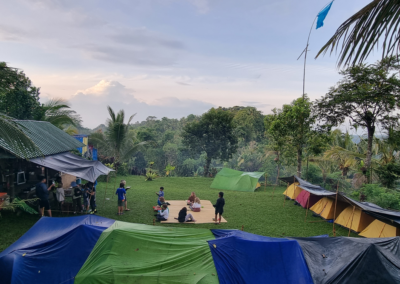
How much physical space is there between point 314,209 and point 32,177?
39.4 ft

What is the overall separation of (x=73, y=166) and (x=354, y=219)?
10.0 meters

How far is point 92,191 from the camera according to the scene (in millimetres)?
9812

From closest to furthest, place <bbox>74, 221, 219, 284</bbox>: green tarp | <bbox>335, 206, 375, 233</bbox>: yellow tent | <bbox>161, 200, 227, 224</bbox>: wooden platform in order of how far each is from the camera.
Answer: <bbox>74, 221, 219, 284</bbox>: green tarp
<bbox>335, 206, 375, 233</bbox>: yellow tent
<bbox>161, 200, 227, 224</bbox>: wooden platform

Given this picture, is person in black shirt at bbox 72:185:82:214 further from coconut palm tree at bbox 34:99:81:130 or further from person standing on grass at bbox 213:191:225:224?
coconut palm tree at bbox 34:99:81:130


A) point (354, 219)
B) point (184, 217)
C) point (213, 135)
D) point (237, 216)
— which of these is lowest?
point (237, 216)

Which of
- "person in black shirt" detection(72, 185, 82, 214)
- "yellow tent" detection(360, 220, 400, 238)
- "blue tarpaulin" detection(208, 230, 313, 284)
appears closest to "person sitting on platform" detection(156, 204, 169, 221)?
"person in black shirt" detection(72, 185, 82, 214)

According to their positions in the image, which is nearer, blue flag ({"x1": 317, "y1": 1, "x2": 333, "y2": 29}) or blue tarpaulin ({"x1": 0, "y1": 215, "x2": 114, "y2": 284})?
blue flag ({"x1": 317, "y1": 1, "x2": 333, "y2": 29})

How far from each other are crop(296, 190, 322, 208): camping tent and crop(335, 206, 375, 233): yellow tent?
6.27 feet

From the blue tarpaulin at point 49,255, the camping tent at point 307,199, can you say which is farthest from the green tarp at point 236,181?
the blue tarpaulin at point 49,255

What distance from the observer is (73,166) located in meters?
9.50

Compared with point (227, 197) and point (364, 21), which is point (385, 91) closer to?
point (227, 197)

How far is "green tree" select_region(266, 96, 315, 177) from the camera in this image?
15.4 meters

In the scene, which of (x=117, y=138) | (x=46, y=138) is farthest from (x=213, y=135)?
(x=46, y=138)

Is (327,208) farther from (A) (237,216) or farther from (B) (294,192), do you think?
(A) (237,216)
